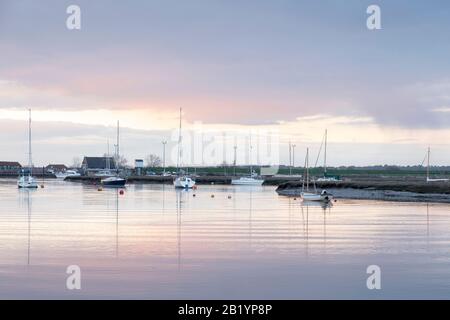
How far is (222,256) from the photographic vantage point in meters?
27.2

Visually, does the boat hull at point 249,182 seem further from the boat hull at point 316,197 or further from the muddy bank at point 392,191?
the boat hull at point 316,197

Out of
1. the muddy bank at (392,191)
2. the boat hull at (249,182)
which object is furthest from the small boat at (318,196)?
the boat hull at (249,182)

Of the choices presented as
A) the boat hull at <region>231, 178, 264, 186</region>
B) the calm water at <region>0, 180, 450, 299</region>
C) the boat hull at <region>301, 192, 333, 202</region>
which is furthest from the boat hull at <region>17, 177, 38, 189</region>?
the calm water at <region>0, 180, 450, 299</region>

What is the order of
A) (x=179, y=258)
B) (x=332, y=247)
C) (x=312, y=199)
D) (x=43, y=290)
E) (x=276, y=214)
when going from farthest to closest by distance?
(x=312, y=199), (x=276, y=214), (x=332, y=247), (x=179, y=258), (x=43, y=290)

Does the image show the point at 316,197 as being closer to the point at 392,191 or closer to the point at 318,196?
the point at 318,196

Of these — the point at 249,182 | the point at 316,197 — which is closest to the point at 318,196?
the point at 316,197

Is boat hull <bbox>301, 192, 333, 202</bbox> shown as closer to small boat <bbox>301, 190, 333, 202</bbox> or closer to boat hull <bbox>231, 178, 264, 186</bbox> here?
small boat <bbox>301, 190, 333, 202</bbox>

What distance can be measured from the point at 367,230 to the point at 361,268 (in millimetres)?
14453

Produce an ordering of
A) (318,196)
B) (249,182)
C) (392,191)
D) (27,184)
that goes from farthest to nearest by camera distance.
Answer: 1. (249,182)
2. (27,184)
3. (392,191)
4. (318,196)

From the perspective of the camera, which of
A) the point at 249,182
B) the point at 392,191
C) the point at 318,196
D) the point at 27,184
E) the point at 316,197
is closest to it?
the point at 316,197
